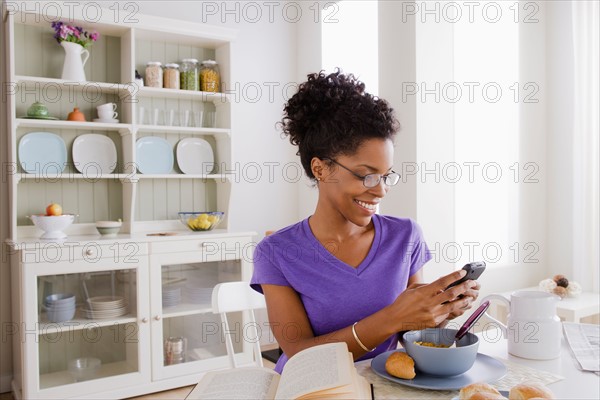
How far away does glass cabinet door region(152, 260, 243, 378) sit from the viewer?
119 inches

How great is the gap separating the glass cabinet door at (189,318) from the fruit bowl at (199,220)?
227mm

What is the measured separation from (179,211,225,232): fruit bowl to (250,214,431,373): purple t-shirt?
1.83 metres

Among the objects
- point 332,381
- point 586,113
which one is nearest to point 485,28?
point 586,113

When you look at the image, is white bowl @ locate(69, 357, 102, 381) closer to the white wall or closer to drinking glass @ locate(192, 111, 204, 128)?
the white wall

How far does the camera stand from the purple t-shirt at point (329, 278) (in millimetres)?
1368

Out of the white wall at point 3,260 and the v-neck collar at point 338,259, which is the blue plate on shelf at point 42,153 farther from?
the v-neck collar at point 338,259

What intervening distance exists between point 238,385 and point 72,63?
251 cm

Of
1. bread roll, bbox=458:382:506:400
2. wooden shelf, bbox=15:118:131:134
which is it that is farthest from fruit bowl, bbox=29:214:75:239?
bread roll, bbox=458:382:506:400

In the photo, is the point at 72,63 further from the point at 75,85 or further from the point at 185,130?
the point at 185,130

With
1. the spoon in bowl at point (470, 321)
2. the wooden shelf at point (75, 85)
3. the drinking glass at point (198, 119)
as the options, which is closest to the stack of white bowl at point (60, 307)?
the wooden shelf at point (75, 85)

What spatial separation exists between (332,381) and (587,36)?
284cm

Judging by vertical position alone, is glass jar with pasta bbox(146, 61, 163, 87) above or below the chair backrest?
above

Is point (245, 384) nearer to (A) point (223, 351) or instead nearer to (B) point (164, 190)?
(A) point (223, 351)

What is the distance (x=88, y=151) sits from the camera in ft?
10.3
